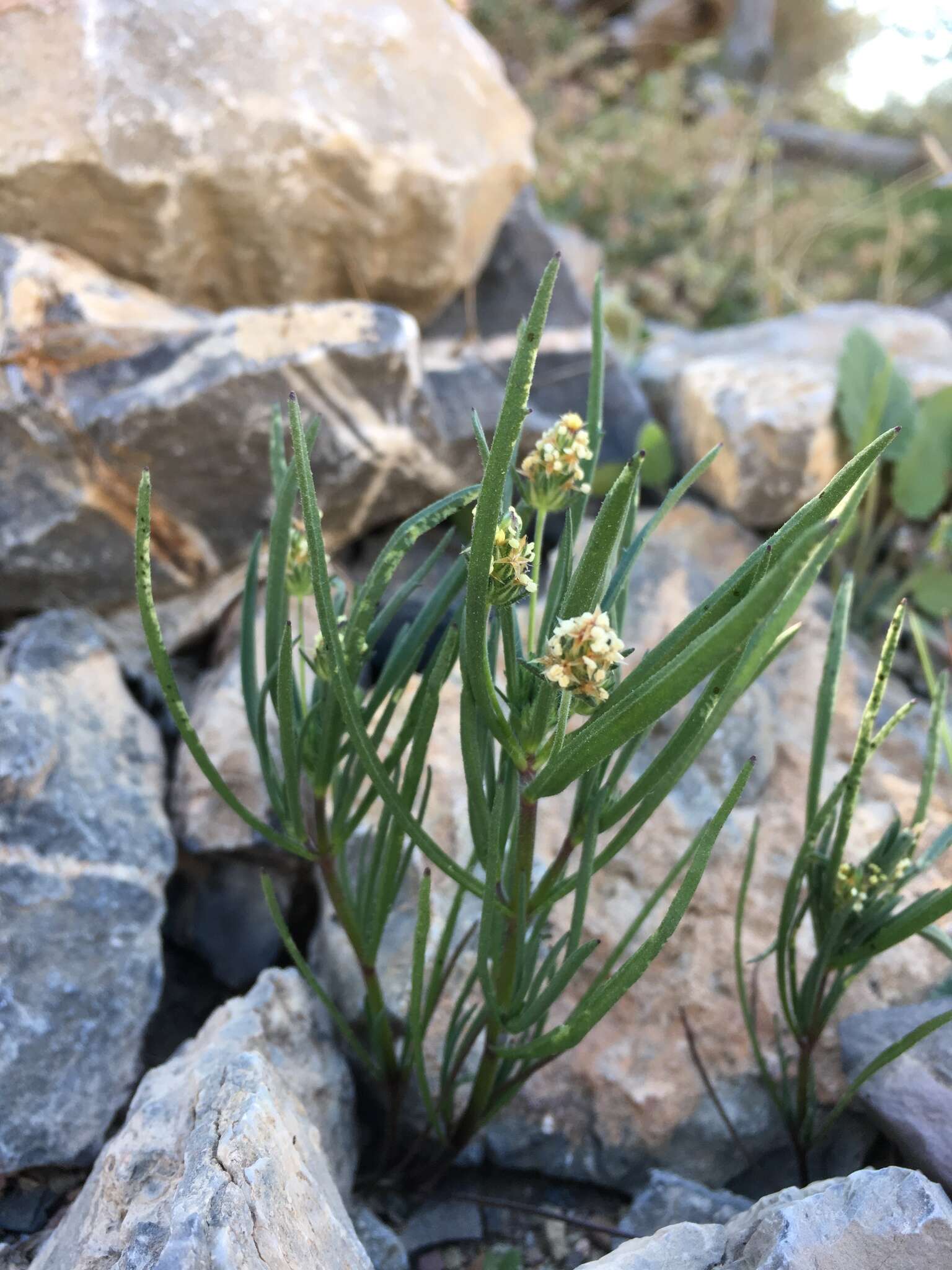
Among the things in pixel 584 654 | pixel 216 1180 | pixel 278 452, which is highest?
pixel 584 654

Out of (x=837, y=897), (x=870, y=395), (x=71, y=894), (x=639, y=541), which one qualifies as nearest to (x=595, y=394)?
(x=639, y=541)

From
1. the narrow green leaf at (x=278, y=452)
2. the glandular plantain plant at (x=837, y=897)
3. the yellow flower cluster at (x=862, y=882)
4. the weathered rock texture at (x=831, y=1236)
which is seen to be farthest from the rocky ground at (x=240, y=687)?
the narrow green leaf at (x=278, y=452)

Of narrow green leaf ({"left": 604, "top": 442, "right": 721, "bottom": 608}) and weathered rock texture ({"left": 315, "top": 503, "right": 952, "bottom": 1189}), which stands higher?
narrow green leaf ({"left": 604, "top": 442, "right": 721, "bottom": 608})

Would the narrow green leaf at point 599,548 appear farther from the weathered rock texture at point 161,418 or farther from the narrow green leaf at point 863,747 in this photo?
the weathered rock texture at point 161,418

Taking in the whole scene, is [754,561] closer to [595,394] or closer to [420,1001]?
[595,394]

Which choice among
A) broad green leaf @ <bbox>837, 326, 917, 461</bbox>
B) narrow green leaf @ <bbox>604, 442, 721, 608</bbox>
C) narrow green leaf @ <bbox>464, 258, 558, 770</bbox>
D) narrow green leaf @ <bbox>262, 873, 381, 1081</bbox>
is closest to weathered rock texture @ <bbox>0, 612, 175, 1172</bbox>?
narrow green leaf @ <bbox>262, 873, 381, 1081</bbox>

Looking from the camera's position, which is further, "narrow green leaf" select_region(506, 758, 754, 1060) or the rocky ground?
the rocky ground

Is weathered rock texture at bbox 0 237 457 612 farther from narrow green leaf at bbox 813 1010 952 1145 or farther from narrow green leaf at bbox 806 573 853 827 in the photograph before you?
narrow green leaf at bbox 813 1010 952 1145

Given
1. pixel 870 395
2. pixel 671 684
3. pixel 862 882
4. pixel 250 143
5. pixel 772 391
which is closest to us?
pixel 671 684
